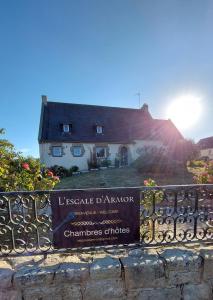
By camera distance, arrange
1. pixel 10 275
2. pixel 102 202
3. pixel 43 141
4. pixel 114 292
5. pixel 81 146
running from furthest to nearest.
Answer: pixel 81 146 → pixel 43 141 → pixel 102 202 → pixel 114 292 → pixel 10 275

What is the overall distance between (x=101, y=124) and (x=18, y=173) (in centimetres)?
1545

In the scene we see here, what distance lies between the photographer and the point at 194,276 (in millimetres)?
2086

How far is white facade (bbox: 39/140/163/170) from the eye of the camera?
55.5 feet

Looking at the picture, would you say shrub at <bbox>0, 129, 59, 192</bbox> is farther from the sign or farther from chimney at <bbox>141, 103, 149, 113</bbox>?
chimney at <bbox>141, 103, 149, 113</bbox>

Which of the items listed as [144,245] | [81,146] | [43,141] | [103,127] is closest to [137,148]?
[103,127]

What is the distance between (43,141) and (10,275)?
51.0 feet

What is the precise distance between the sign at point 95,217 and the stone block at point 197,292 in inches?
29.4

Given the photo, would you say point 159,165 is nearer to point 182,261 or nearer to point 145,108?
point 182,261

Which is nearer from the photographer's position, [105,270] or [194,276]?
[105,270]

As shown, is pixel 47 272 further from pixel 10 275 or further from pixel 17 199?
pixel 17 199

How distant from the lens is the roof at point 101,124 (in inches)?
694

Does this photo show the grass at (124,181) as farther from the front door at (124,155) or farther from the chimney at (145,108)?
the chimney at (145,108)

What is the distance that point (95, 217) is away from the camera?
86.4 inches

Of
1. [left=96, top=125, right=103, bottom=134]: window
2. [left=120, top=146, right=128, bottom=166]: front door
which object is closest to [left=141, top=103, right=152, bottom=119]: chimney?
[left=120, top=146, right=128, bottom=166]: front door
